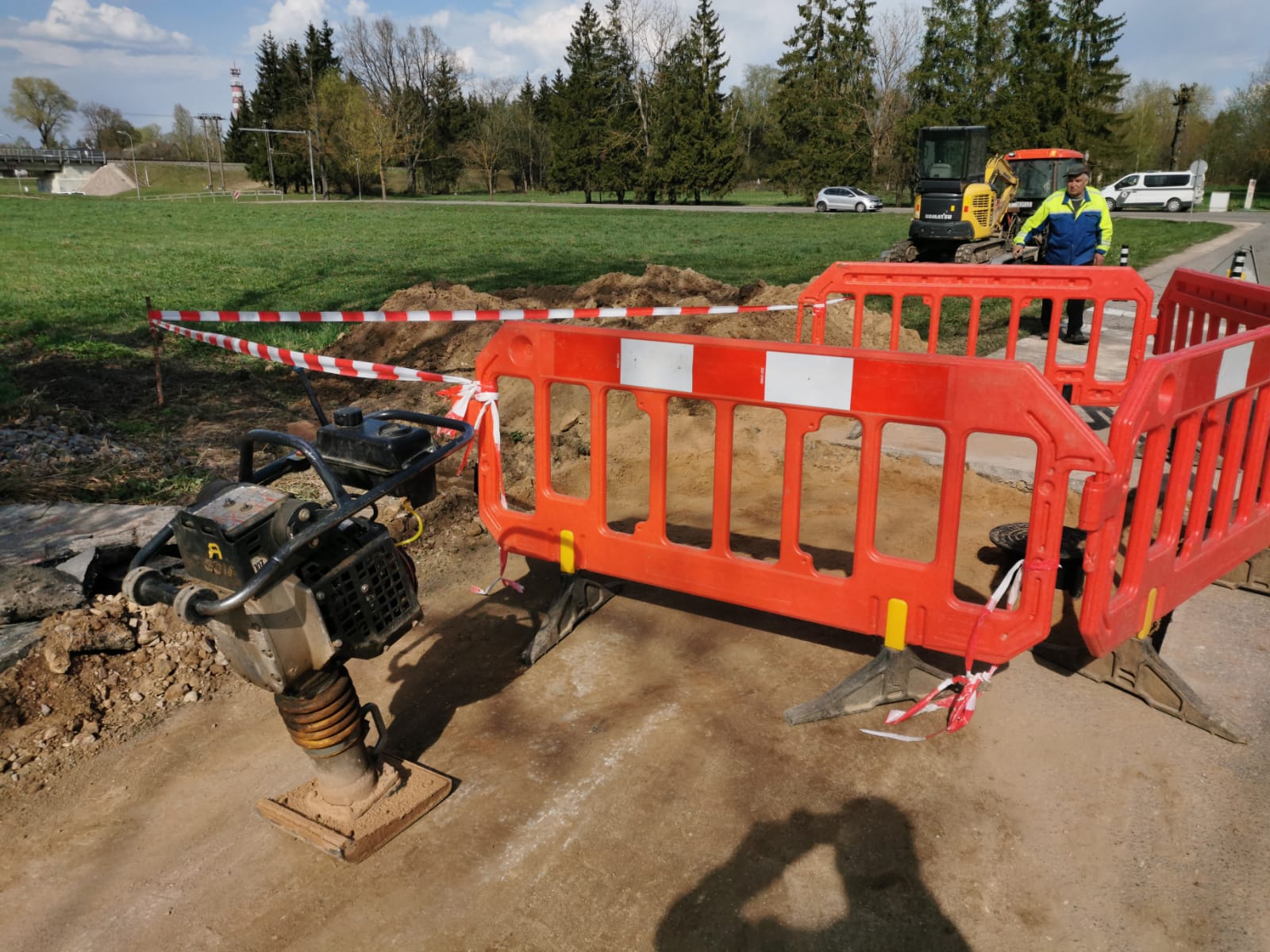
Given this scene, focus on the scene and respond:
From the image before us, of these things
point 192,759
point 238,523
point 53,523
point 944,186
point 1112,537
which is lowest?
point 192,759

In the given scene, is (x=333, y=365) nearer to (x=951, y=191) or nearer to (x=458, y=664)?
(x=458, y=664)

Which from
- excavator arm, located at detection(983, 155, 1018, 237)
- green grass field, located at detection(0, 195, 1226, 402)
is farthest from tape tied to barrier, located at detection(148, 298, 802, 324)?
excavator arm, located at detection(983, 155, 1018, 237)

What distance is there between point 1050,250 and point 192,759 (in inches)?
393

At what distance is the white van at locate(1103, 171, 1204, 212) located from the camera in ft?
140

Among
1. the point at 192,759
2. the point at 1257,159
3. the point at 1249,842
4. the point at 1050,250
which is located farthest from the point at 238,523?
the point at 1257,159

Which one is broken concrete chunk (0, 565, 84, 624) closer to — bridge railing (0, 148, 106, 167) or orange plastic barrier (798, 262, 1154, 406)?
orange plastic barrier (798, 262, 1154, 406)

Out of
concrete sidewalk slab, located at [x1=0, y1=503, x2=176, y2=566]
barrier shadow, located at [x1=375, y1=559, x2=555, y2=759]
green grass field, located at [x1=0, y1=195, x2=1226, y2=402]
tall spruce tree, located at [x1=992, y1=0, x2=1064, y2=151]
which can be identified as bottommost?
barrier shadow, located at [x1=375, y1=559, x2=555, y2=759]

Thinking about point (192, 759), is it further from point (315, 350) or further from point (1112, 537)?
point (315, 350)

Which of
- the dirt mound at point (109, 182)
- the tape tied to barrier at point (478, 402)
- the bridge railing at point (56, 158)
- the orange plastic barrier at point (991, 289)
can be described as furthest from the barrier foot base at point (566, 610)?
the bridge railing at point (56, 158)

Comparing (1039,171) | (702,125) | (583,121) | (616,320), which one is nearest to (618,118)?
(583,121)

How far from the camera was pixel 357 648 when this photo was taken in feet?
9.22

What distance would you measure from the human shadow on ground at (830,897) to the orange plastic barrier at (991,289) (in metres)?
4.04

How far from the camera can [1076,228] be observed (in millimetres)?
10062

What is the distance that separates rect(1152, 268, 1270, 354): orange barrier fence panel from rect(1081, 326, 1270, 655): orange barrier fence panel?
837mm
